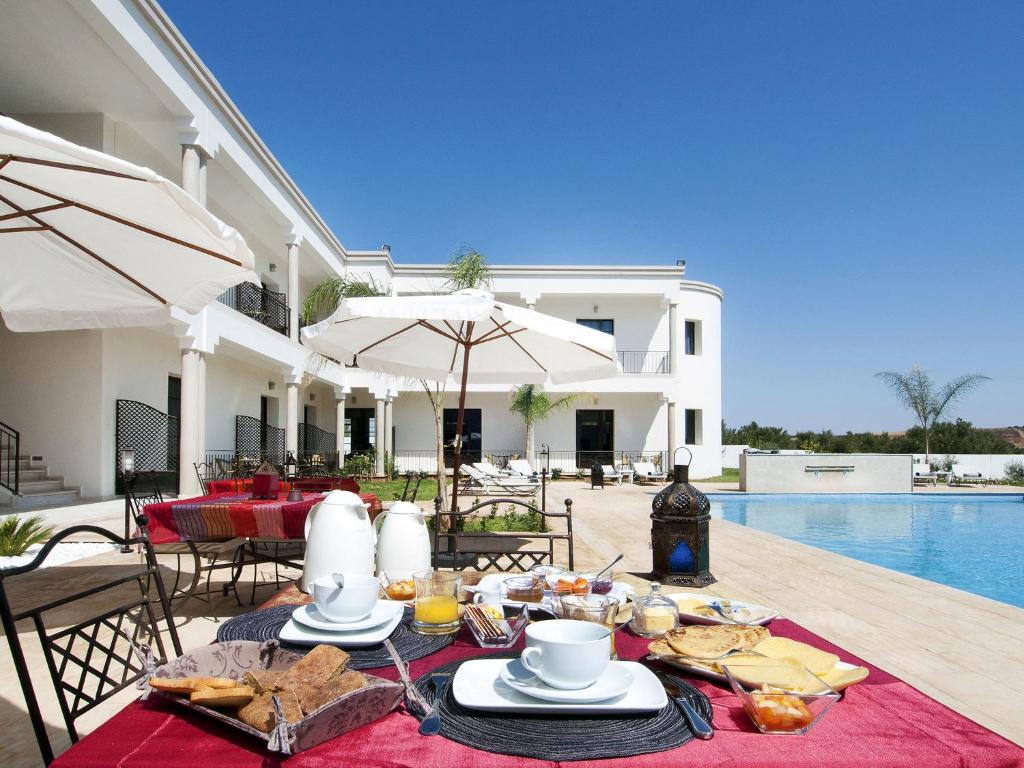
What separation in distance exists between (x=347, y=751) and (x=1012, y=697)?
10.9ft

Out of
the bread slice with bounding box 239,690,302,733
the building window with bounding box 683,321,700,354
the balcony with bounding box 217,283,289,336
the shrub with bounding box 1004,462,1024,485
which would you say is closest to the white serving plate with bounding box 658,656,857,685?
the bread slice with bounding box 239,690,302,733

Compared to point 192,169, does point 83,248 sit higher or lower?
lower

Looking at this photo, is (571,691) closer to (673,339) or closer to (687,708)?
(687,708)

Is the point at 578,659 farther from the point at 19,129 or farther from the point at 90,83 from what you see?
the point at 90,83

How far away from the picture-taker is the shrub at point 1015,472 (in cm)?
1995

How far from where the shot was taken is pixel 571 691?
3.78 feet

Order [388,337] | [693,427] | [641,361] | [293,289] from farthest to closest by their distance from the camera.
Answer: [693,427] → [641,361] → [293,289] → [388,337]

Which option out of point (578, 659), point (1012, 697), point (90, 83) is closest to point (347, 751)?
point (578, 659)

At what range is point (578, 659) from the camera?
45.3 inches

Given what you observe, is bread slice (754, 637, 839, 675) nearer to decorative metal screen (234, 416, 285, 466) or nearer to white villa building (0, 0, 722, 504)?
white villa building (0, 0, 722, 504)

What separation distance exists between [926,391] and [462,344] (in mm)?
23710

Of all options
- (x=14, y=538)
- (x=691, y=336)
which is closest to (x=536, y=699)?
(x=14, y=538)

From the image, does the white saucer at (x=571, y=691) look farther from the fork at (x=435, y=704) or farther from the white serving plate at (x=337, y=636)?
the white serving plate at (x=337, y=636)

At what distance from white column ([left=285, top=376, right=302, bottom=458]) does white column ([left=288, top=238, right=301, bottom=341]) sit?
1.01 meters
